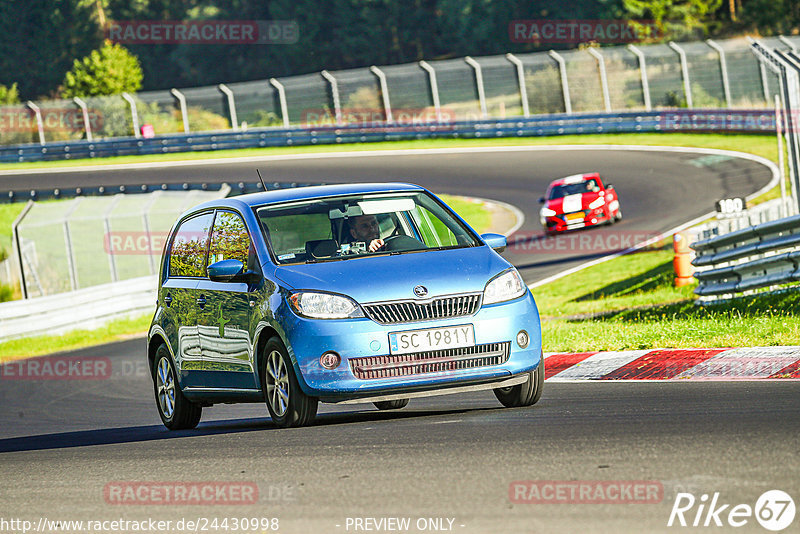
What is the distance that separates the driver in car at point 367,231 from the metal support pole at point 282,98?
44742 mm

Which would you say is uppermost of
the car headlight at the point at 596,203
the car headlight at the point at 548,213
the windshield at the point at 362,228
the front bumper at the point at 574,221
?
the windshield at the point at 362,228

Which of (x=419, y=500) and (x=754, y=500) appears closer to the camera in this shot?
A: (x=754, y=500)

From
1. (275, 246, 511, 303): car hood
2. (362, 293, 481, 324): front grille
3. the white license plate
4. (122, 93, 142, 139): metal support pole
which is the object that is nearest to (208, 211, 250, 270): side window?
(275, 246, 511, 303): car hood

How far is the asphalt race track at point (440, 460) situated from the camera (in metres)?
5.19

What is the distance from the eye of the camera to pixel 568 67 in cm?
4953

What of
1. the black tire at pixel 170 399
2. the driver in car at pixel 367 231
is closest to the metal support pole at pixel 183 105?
the black tire at pixel 170 399

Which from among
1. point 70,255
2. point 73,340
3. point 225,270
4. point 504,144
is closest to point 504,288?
point 225,270

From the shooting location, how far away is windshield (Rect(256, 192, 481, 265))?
8570 mm

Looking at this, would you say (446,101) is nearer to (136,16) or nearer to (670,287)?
(670,287)

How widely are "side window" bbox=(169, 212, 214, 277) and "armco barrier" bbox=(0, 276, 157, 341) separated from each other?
12.3 meters

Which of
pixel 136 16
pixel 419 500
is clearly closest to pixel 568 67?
pixel 419 500

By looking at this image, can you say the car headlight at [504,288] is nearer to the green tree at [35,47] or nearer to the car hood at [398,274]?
the car hood at [398,274]

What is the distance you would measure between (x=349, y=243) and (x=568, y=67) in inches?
1661

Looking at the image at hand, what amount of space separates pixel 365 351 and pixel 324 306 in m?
0.40
